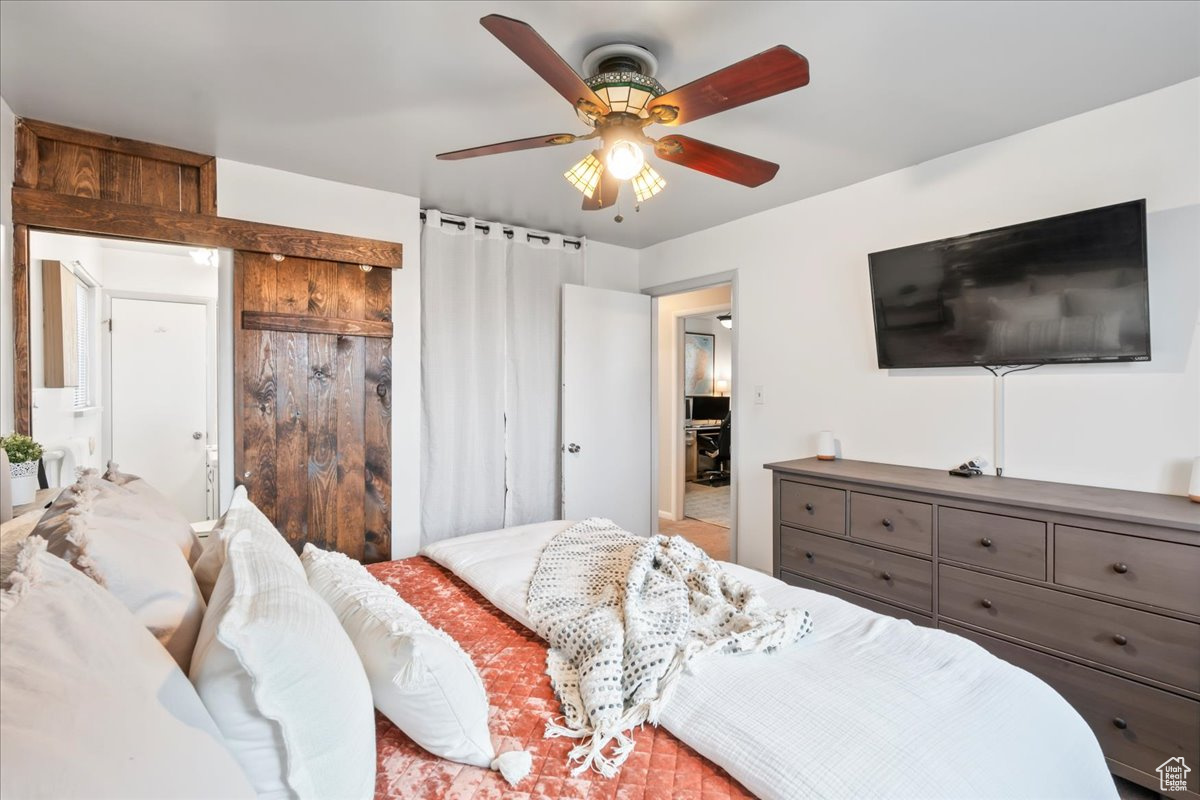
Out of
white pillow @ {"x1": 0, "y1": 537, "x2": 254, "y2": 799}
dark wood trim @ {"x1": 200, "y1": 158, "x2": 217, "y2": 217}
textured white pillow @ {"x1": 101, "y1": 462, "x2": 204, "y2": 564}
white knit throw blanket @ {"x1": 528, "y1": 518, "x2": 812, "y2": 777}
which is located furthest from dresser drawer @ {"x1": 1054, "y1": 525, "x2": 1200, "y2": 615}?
dark wood trim @ {"x1": 200, "y1": 158, "x2": 217, "y2": 217}

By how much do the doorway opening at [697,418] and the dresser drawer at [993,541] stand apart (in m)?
1.51

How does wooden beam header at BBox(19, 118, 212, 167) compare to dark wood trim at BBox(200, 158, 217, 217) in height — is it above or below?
above

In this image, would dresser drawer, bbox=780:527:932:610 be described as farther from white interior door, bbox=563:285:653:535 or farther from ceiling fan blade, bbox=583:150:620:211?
ceiling fan blade, bbox=583:150:620:211

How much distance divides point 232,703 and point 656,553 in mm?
1197

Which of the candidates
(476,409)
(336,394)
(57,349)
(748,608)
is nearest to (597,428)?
(476,409)

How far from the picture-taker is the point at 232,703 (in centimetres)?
80

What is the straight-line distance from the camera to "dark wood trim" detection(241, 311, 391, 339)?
2746 mm

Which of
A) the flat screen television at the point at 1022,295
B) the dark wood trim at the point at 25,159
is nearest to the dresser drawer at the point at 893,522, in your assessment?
the flat screen television at the point at 1022,295

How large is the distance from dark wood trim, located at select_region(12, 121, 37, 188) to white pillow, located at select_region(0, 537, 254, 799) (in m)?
2.48

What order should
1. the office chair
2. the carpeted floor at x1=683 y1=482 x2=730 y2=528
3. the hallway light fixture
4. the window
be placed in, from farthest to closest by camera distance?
the office chair → the carpeted floor at x1=683 y1=482 x2=730 y2=528 → the hallway light fixture → the window

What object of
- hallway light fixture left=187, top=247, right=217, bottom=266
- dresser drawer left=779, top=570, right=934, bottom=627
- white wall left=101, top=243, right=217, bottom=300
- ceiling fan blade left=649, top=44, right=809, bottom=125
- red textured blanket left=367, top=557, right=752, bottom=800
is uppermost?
ceiling fan blade left=649, top=44, right=809, bottom=125

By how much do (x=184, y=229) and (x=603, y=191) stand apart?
6.69 feet

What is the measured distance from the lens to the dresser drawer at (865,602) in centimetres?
229

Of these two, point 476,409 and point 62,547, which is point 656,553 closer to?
point 62,547
